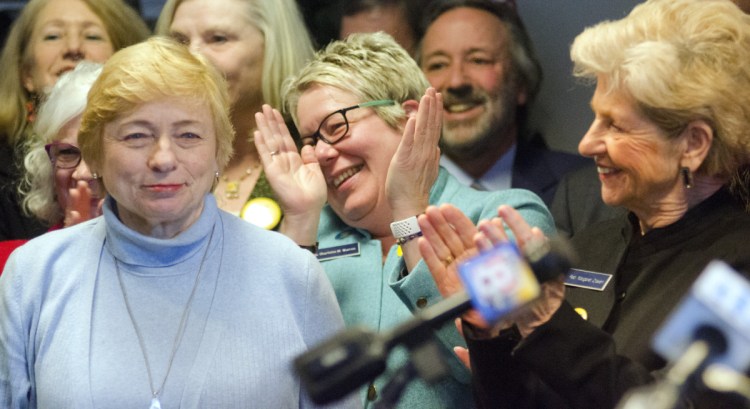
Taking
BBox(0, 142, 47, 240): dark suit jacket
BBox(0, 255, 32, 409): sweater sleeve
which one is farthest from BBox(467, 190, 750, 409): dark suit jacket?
BBox(0, 142, 47, 240): dark suit jacket

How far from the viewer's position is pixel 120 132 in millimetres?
2486

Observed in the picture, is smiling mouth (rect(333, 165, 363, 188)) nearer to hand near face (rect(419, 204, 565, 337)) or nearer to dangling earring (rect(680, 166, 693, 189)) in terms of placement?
hand near face (rect(419, 204, 565, 337))

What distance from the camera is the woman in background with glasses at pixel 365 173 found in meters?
2.83

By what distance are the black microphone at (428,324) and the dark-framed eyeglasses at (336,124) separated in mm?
1433

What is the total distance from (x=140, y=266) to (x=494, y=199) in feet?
3.06

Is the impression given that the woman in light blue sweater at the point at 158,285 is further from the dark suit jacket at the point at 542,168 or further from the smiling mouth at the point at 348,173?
the dark suit jacket at the point at 542,168

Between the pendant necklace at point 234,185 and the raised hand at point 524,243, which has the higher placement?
the raised hand at point 524,243

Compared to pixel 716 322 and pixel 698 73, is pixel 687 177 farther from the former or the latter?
pixel 716 322

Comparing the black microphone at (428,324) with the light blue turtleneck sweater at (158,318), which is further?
the light blue turtleneck sweater at (158,318)

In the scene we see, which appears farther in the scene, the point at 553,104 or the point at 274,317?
the point at 553,104

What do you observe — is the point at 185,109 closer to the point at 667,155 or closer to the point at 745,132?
the point at 667,155

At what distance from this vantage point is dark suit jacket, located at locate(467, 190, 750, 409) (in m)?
2.14

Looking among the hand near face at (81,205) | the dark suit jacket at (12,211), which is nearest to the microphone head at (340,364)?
the hand near face at (81,205)

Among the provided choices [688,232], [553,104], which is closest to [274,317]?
[688,232]
